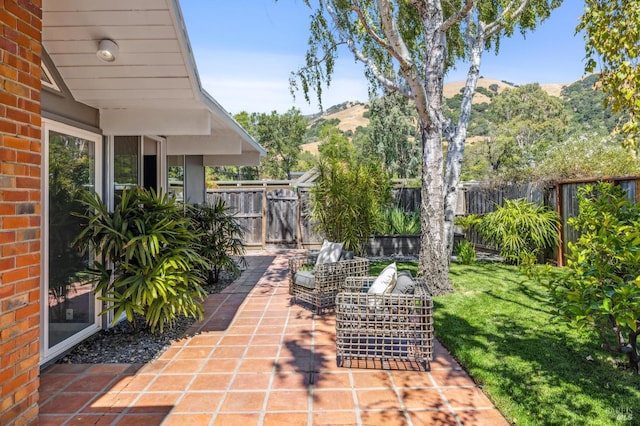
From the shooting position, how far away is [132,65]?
3.55m

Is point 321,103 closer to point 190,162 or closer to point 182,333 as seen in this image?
point 190,162

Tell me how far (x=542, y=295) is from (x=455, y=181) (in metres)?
2.21

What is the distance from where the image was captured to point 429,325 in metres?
3.48

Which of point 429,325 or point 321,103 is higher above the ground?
point 321,103

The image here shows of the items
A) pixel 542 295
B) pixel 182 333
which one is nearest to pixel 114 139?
pixel 182 333

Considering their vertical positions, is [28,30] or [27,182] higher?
[28,30]

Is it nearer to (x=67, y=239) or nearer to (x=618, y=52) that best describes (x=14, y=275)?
(x=67, y=239)

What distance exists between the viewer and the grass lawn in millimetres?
2695

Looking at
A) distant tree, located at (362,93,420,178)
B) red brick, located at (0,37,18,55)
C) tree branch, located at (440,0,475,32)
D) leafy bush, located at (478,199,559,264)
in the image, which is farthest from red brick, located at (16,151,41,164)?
distant tree, located at (362,93,420,178)

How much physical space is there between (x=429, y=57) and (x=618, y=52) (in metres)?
2.61

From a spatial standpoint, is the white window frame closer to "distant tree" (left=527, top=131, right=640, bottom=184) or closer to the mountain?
"distant tree" (left=527, top=131, right=640, bottom=184)

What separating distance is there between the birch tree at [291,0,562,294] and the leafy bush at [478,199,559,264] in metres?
2.09

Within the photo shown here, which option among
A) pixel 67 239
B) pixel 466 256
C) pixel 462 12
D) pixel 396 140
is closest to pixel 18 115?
pixel 67 239

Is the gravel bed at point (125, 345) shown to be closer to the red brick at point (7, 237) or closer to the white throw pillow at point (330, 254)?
the red brick at point (7, 237)
